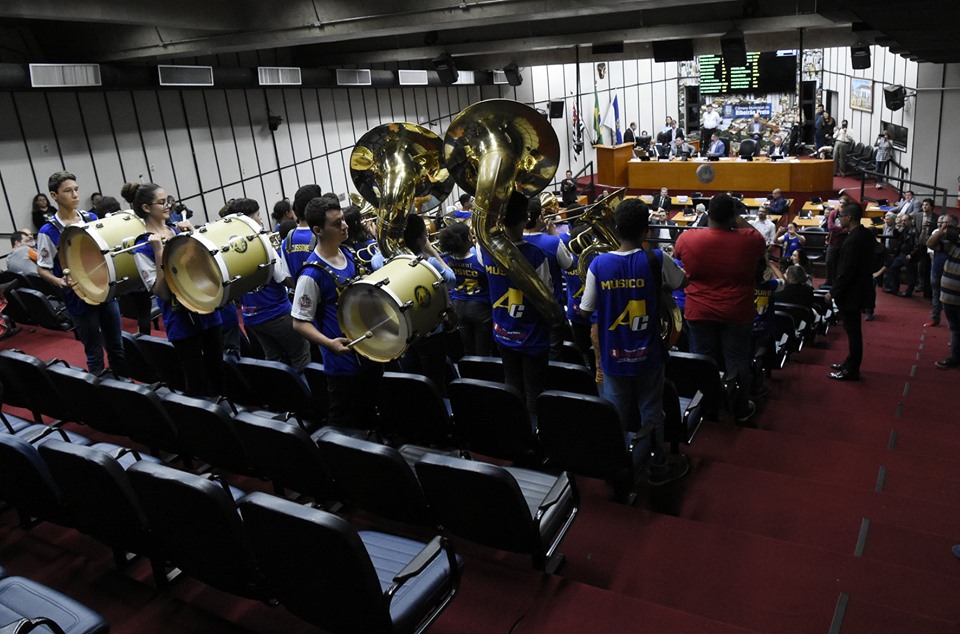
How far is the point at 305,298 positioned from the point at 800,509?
2.68 metres

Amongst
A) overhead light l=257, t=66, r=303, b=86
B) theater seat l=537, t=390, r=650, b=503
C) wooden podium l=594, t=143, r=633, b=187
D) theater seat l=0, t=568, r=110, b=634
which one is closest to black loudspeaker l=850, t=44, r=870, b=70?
wooden podium l=594, t=143, r=633, b=187

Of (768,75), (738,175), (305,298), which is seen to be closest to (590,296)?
(305,298)

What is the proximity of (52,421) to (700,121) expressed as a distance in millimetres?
22074

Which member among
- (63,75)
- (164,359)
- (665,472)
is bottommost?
(665,472)

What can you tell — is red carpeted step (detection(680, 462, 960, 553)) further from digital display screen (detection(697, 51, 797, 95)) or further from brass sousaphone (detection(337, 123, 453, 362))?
digital display screen (detection(697, 51, 797, 95))

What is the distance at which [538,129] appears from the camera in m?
4.05

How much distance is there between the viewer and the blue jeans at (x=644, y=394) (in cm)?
356

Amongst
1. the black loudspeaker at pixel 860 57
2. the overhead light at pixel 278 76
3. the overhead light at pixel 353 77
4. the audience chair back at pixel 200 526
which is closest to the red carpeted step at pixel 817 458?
the audience chair back at pixel 200 526

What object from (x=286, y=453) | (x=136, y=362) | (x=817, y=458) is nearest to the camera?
(x=286, y=453)

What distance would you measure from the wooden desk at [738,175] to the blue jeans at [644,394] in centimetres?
1347

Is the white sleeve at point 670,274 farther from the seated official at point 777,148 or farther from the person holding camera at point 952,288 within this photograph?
the seated official at point 777,148

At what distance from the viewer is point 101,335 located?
5121 mm

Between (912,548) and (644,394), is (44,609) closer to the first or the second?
(644,394)

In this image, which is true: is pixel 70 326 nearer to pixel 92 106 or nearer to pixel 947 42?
pixel 92 106
